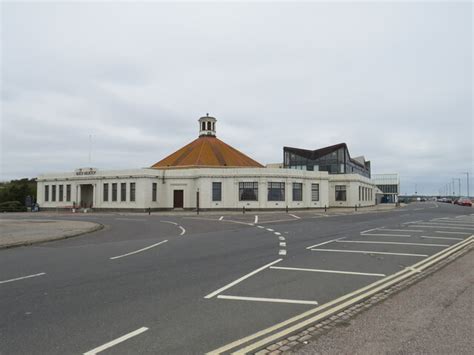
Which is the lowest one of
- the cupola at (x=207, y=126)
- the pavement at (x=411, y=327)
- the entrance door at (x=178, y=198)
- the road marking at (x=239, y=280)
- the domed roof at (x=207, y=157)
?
the pavement at (x=411, y=327)

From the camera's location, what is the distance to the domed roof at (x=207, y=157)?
2135 inches

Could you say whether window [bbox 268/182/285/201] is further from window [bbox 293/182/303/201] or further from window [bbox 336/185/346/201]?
window [bbox 336/185/346/201]

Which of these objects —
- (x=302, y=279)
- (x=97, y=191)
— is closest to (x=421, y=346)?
(x=302, y=279)

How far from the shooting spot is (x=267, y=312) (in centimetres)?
573

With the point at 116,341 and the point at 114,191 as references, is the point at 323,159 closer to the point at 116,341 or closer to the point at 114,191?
the point at 114,191

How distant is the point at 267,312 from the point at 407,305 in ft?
8.05

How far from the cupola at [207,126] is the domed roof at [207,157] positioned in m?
0.85

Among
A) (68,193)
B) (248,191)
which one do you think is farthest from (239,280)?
(68,193)

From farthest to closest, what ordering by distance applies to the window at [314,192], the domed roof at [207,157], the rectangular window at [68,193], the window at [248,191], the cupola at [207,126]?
the cupola at [207,126]
the rectangular window at [68,193]
the domed roof at [207,157]
the window at [314,192]
the window at [248,191]

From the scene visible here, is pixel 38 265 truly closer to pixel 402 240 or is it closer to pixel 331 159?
pixel 402 240

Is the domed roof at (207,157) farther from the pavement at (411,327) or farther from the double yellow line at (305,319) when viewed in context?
the pavement at (411,327)

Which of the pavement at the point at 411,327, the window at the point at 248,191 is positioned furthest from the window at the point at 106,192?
the pavement at the point at 411,327

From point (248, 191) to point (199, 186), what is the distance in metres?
6.65

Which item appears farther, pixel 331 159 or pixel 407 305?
pixel 331 159
